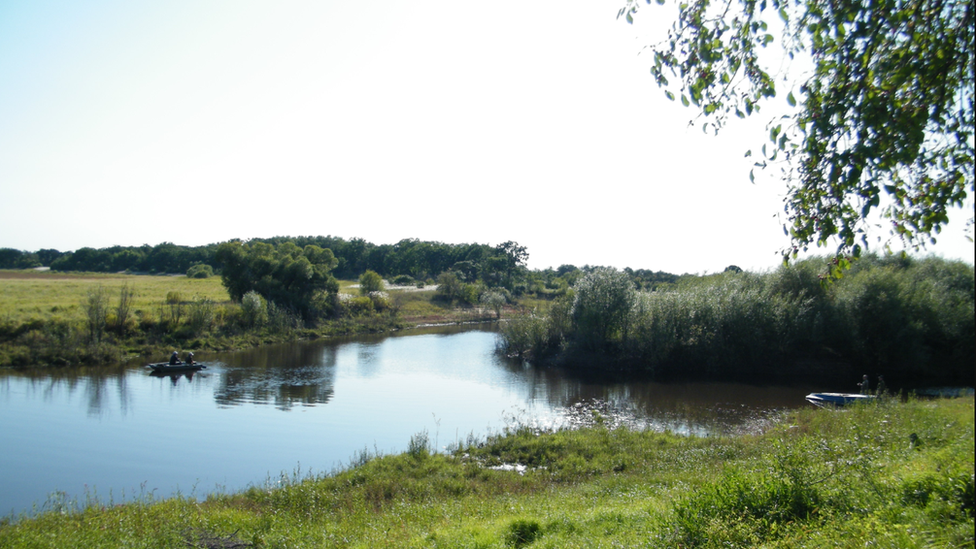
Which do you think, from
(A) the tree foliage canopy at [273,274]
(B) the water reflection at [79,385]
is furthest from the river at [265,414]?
(A) the tree foliage canopy at [273,274]

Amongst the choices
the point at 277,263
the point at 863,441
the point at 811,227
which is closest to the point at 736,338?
the point at 863,441

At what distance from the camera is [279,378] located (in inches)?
1184

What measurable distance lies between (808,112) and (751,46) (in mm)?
1152

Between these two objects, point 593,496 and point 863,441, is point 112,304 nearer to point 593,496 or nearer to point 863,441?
point 593,496

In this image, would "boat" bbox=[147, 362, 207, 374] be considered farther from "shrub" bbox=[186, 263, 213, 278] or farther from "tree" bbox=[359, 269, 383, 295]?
"shrub" bbox=[186, 263, 213, 278]

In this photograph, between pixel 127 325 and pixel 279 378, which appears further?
pixel 127 325

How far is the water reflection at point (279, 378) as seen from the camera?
24928mm

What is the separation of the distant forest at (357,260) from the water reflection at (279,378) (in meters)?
52.0

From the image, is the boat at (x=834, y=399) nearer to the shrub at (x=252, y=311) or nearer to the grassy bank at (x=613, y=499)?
the grassy bank at (x=613, y=499)

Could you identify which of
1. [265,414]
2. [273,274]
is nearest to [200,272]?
[273,274]

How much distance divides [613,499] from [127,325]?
4026cm

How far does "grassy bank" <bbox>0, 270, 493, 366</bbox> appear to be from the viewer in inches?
1259

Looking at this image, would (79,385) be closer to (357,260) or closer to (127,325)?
(127,325)

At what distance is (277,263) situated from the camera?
170 ft
